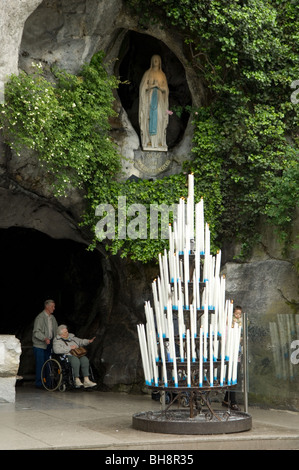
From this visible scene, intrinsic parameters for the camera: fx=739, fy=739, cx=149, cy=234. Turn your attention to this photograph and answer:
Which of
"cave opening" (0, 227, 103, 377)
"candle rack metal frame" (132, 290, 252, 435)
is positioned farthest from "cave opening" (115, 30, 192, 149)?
"candle rack metal frame" (132, 290, 252, 435)

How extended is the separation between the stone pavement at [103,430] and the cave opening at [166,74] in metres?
5.45

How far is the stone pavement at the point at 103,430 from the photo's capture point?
773 cm

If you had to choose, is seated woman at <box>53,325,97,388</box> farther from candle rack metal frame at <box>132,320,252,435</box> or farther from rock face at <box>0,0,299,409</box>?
candle rack metal frame at <box>132,320,252,435</box>

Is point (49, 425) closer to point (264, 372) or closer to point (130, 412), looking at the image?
point (130, 412)

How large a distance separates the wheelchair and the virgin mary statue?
4191 mm

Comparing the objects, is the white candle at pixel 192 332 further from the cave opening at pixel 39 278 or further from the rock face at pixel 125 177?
the cave opening at pixel 39 278

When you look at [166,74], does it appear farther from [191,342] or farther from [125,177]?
[191,342]

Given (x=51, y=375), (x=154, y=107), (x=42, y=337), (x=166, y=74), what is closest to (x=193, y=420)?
(x=51, y=375)

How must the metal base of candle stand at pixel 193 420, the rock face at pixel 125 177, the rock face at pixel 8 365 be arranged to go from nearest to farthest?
the metal base of candle stand at pixel 193 420 < the rock face at pixel 8 365 < the rock face at pixel 125 177

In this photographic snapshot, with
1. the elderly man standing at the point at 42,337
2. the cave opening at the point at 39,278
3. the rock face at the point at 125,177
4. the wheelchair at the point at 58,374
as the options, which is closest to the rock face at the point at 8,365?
the rock face at the point at 125,177

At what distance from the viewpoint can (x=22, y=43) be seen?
12.5 metres

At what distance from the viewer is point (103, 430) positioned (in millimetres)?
8633

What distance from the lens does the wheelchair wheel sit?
13.2 meters

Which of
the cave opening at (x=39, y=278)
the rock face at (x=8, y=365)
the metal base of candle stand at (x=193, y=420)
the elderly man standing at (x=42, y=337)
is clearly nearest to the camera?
the metal base of candle stand at (x=193, y=420)
